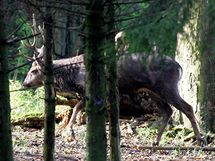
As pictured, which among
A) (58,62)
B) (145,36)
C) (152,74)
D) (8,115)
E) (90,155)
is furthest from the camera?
(58,62)

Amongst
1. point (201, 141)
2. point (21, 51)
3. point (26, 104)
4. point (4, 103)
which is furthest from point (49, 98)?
point (26, 104)

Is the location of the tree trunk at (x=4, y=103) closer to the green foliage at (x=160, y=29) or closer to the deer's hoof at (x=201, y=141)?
the green foliage at (x=160, y=29)

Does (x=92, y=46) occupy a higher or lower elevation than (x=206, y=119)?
higher

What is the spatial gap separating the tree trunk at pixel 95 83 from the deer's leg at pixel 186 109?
245 inches

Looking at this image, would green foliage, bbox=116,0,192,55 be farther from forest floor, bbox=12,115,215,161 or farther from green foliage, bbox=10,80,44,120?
green foliage, bbox=10,80,44,120

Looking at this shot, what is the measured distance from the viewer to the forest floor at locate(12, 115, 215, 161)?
9.60 m

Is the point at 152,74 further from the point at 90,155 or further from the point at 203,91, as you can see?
the point at 90,155

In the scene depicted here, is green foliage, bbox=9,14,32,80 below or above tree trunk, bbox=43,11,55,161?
above

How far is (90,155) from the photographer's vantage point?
17.6ft

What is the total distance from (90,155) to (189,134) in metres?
7.05

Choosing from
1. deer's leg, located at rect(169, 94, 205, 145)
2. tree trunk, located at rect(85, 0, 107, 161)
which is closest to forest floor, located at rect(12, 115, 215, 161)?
deer's leg, located at rect(169, 94, 205, 145)

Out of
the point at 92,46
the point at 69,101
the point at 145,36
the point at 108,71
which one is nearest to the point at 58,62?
the point at 69,101

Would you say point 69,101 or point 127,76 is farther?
point 69,101

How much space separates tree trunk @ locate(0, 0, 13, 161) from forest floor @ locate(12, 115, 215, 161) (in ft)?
9.15
